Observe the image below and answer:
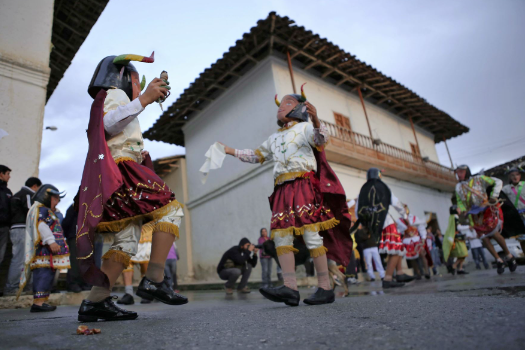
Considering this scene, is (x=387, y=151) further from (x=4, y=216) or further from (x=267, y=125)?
(x=4, y=216)

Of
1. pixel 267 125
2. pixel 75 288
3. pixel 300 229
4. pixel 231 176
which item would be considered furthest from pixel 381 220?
pixel 231 176

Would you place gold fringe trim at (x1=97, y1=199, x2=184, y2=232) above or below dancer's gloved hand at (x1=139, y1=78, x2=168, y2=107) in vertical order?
below

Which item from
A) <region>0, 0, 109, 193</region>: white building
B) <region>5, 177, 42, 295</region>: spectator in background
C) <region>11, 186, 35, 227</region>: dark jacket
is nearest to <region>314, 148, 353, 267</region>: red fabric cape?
<region>5, 177, 42, 295</region>: spectator in background

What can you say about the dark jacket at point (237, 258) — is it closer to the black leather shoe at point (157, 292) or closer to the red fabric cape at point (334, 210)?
the red fabric cape at point (334, 210)

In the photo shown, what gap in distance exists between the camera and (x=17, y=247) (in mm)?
4789

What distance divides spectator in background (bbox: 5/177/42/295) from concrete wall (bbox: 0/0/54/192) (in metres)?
1.55

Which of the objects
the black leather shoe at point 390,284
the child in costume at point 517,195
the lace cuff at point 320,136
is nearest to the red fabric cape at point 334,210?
the lace cuff at point 320,136

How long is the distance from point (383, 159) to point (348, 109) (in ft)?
7.99

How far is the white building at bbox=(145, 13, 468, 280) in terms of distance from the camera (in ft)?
39.5

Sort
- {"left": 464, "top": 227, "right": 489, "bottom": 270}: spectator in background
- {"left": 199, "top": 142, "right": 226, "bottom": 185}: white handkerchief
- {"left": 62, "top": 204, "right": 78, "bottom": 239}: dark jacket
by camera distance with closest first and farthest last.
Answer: {"left": 199, "top": 142, "right": 226, "bottom": 185}: white handkerchief < {"left": 62, "top": 204, "right": 78, "bottom": 239}: dark jacket < {"left": 464, "top": 227, "right": 489, "bottom": 270}: spectator in background

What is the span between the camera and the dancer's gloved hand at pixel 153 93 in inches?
85.0

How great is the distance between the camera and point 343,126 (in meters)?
13.9

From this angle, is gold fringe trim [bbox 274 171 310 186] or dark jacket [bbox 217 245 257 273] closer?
gold fringe trim [bbox 274 171 310 186]

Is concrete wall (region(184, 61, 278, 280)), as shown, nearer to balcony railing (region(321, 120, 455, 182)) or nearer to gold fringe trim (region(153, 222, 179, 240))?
balcony railing (region(321, 120, 455, 182))
